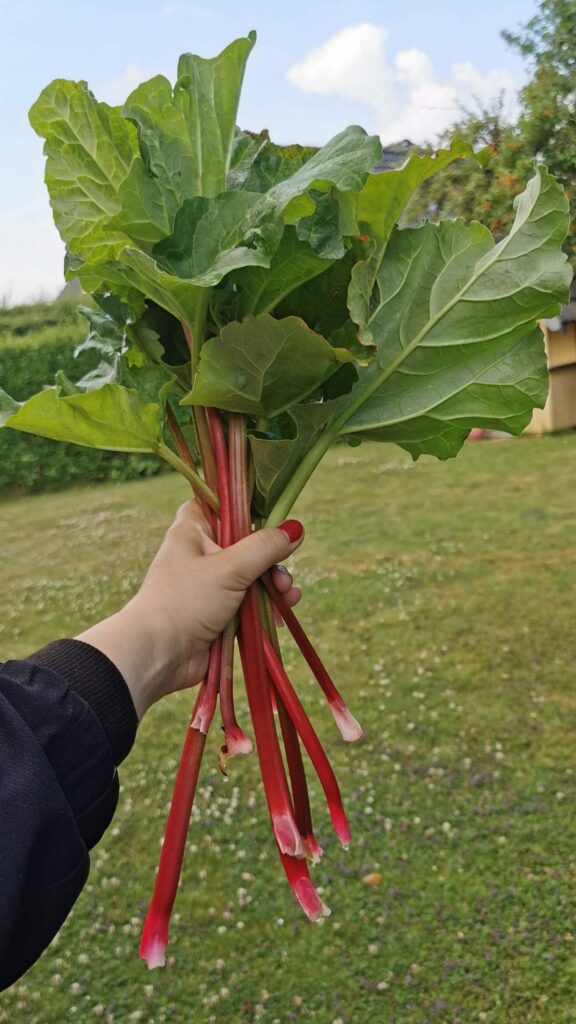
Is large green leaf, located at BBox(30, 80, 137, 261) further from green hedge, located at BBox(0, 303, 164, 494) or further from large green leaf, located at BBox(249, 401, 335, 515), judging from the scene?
green hedge, located at BBox(0, 303, 164, 494)

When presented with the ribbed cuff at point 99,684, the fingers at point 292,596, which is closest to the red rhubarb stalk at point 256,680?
the fingers at point 292,596

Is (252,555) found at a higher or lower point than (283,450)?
lower

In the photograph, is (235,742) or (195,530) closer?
(235,742)

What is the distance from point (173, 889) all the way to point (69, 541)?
834cm

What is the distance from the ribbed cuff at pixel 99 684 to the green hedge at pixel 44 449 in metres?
11.4

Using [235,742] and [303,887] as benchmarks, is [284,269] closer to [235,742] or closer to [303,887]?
[235,742]

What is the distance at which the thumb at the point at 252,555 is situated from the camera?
1.49 m

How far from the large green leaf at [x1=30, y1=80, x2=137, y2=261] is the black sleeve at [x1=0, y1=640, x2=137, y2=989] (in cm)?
70

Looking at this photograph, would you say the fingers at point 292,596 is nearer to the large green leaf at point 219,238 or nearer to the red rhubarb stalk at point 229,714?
the red rhubarb stalk at point 229,714

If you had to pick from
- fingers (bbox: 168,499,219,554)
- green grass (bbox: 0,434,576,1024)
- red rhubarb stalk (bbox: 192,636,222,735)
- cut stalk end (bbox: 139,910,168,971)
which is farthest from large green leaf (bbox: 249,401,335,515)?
green grass (bbox: 0,434,576,1024)

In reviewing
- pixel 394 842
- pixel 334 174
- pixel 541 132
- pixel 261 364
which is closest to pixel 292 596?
pixel 261 364

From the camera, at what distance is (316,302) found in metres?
1.45

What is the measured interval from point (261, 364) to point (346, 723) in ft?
2.26

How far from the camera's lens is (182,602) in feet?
5.09
